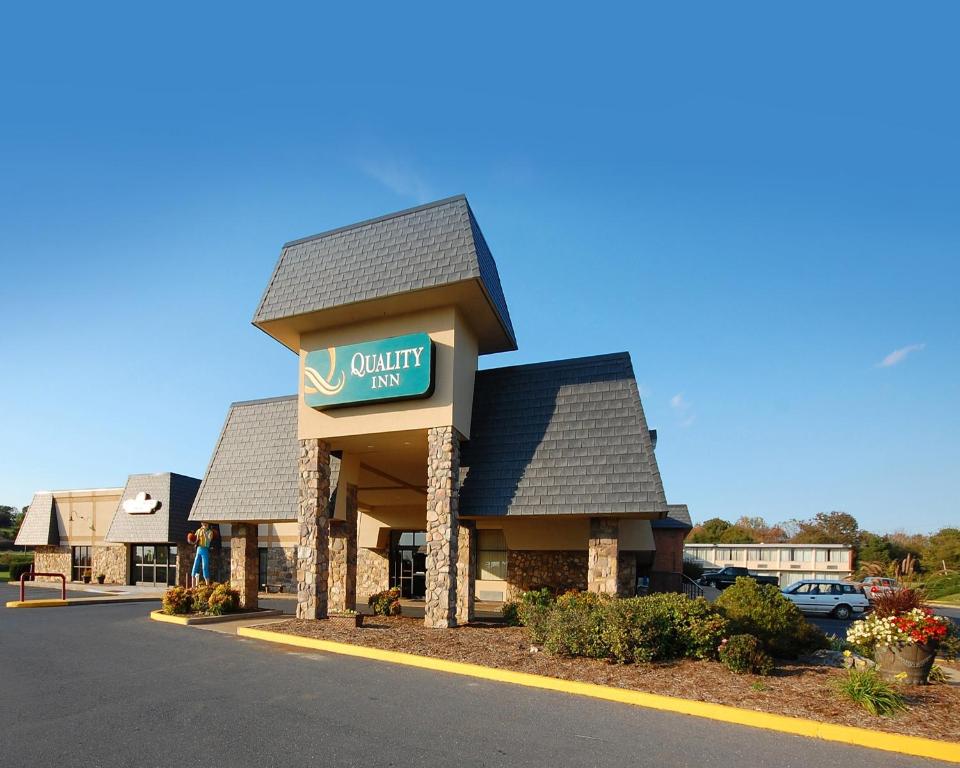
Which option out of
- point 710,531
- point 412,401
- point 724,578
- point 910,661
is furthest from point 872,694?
point 710,531

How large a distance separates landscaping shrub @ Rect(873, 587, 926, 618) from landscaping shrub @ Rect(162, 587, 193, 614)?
16.9m

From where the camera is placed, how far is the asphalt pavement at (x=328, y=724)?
21.0 feet

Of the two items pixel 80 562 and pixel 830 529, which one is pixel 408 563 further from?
pixel 830 529

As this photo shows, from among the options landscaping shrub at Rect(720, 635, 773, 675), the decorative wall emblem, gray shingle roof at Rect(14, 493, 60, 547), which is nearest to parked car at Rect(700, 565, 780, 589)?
landscaping shrub at Rect(720, 635, 773, 675)

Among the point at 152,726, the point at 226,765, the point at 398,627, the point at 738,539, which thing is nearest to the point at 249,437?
the point at 398,627

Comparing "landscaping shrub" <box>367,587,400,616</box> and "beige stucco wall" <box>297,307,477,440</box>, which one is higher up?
"beige stucco wall" <box>297,307,477,440</box>

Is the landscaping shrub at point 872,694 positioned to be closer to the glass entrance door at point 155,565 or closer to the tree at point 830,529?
the glass entrance door at point 155,565

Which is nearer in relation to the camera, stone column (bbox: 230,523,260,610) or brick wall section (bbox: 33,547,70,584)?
stone column (bbox: 230,523,260,610)

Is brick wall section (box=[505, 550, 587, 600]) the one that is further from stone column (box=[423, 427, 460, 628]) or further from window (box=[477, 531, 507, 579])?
→ stone column (box=[423, 427, 460, 628])

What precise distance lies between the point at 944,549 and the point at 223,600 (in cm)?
5182

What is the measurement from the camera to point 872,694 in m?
7.92

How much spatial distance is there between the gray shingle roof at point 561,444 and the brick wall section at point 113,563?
25.3 m

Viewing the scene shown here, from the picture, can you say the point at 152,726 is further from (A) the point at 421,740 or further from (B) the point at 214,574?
(B) the point at 214,574

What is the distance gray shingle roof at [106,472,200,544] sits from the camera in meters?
29.6
